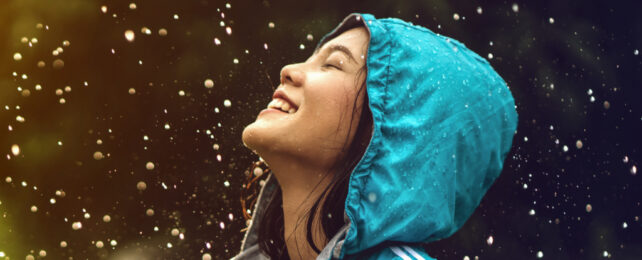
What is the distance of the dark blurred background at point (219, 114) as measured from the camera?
1421mm

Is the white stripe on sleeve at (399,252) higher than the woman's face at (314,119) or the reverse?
the reverse

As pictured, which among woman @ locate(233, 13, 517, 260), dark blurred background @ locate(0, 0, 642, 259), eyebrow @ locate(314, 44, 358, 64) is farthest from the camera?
dark blurred background @ locate(0, 0, 642, 259)

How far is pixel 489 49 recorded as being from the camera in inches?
55.6

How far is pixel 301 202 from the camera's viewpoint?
98 cm

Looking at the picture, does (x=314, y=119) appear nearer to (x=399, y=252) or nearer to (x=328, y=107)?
(x=328, y=107)

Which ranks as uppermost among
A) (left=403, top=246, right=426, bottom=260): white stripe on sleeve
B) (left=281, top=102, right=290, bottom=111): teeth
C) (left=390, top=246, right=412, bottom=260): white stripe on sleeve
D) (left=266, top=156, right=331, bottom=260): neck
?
(left=281, top=102, right=290, bottom=111): teeth

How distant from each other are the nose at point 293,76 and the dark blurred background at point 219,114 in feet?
1.43

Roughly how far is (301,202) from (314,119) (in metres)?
0.14

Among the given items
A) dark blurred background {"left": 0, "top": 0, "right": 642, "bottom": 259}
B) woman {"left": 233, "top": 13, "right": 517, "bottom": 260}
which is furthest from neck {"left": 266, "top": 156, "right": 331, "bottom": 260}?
dark blurred background {"left": 0, "top": 0, "right": 642, "bottom": 259}

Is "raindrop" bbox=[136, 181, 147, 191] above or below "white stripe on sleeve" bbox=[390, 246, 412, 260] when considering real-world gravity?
above

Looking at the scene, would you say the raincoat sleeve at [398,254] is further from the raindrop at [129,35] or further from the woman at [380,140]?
the raindrop at [129,35]

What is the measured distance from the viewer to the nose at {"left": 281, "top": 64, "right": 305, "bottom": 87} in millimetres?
998

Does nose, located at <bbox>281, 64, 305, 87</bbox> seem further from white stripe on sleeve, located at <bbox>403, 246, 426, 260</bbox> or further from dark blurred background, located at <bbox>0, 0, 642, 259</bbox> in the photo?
dark blurred background, located at <bbox>0, 0, 642, 259</bbox>

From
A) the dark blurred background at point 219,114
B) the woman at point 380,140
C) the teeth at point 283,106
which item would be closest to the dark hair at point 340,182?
the woman at point 380,140
